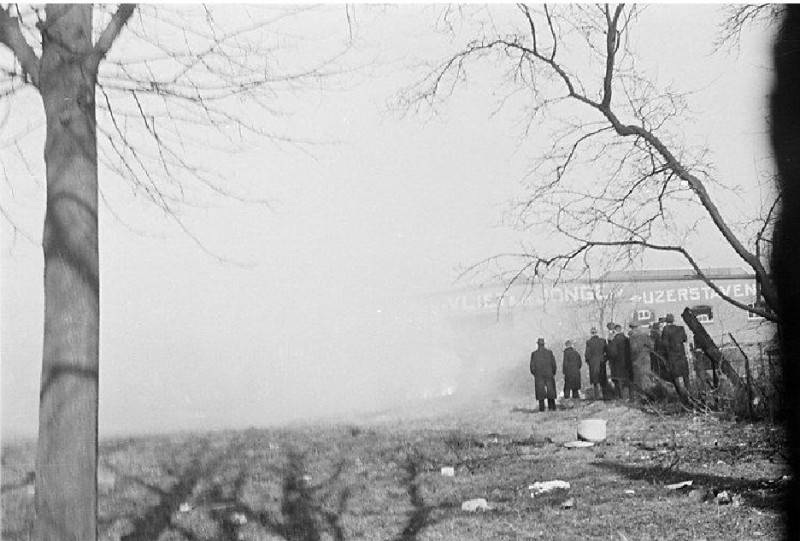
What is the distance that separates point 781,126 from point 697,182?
539 millimetres

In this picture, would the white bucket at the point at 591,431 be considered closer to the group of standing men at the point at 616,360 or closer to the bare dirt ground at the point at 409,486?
the bare dirt ground at the point at 409,486

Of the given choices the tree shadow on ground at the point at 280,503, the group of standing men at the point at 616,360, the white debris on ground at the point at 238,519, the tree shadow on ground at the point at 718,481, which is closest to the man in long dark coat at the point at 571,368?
the group of standing men at the point at 616,360

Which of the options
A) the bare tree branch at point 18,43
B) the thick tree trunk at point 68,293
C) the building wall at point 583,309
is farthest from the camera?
the building wall at point 583,309

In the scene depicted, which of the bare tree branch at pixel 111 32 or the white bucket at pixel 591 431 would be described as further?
the white bucket at pixel 591 431

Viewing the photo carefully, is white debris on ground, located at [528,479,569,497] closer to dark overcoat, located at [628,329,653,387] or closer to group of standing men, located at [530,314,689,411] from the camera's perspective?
group of standing men, located at [530,314,689,411]

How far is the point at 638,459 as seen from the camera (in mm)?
3688

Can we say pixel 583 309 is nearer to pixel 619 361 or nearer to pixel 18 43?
pixel 619 361

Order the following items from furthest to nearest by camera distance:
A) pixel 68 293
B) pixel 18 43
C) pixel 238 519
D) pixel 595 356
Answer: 1. pixel 595 356
2. pixel 238 519
3. pixel 18 43
4. pixel 68 293

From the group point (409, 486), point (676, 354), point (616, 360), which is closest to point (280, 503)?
point (409, 486)

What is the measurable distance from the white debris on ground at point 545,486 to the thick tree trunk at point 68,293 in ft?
6.99

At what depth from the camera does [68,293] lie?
8.05ft

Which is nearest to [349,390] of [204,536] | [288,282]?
[288,282]

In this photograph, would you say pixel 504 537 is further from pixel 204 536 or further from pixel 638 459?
pixel 204 536

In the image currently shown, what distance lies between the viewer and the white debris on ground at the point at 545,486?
3.50 meters
